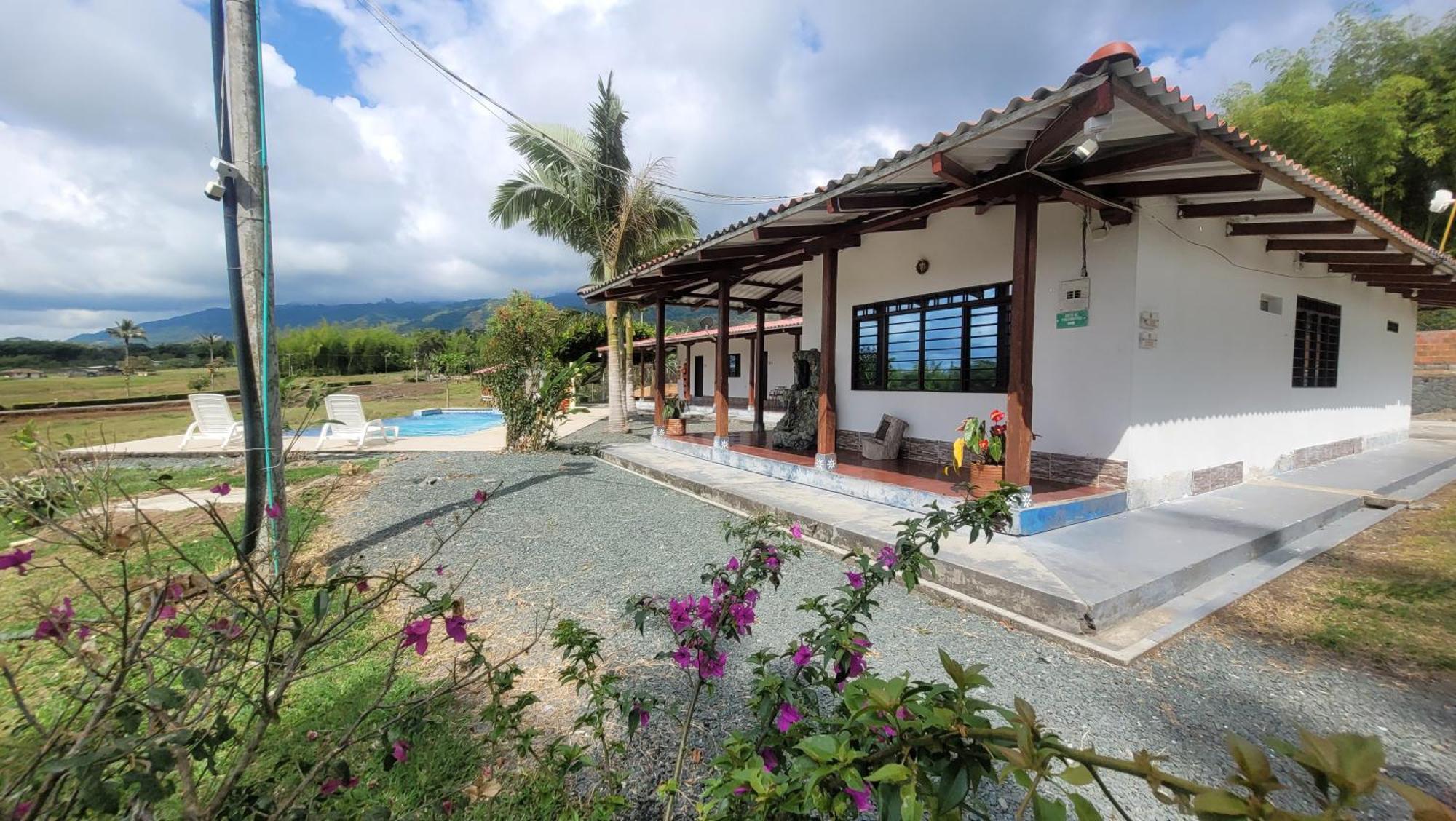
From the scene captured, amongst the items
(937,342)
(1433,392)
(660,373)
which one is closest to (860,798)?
(937,342)

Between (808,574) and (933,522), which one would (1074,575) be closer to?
(808,574)

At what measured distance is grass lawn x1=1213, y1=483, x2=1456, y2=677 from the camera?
302cm

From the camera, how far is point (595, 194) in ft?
43.1

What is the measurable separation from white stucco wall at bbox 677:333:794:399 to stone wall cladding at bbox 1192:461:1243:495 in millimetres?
8315

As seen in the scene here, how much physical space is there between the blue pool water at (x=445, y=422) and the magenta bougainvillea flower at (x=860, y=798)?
13.8 meters

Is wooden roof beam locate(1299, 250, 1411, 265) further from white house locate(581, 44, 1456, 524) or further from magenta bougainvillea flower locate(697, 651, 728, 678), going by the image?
magenta bougainvillea flower locate(697, 651, 728, 678)

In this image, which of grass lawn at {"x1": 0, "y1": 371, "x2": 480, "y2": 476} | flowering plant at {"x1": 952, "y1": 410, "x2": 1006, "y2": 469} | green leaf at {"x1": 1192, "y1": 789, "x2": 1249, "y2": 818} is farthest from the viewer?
flowering plant at {"x1": 952, "y1": 410, "x2": 1006, "y2": 469}

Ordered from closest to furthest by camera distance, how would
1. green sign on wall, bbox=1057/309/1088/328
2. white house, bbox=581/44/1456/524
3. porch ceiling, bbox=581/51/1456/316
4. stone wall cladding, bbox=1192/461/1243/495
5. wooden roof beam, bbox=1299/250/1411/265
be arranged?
porch ceiling, bbox=581/51/1456/316, white house, bbox=581/44/1456/524, green sign on wall, bbox=1057/309/1088/328, stone wall cladding, bbox=1192/461/1243/495, wooden roof beam, bbox=1299/250/1411/265

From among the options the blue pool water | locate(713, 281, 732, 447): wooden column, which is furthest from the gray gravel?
the blue pool water

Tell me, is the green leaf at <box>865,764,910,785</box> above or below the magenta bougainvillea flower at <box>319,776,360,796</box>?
above

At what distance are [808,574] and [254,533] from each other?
11.3 feet

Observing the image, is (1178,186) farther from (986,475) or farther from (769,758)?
(769,758)

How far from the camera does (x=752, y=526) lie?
7.07ft

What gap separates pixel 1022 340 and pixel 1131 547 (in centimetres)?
177
